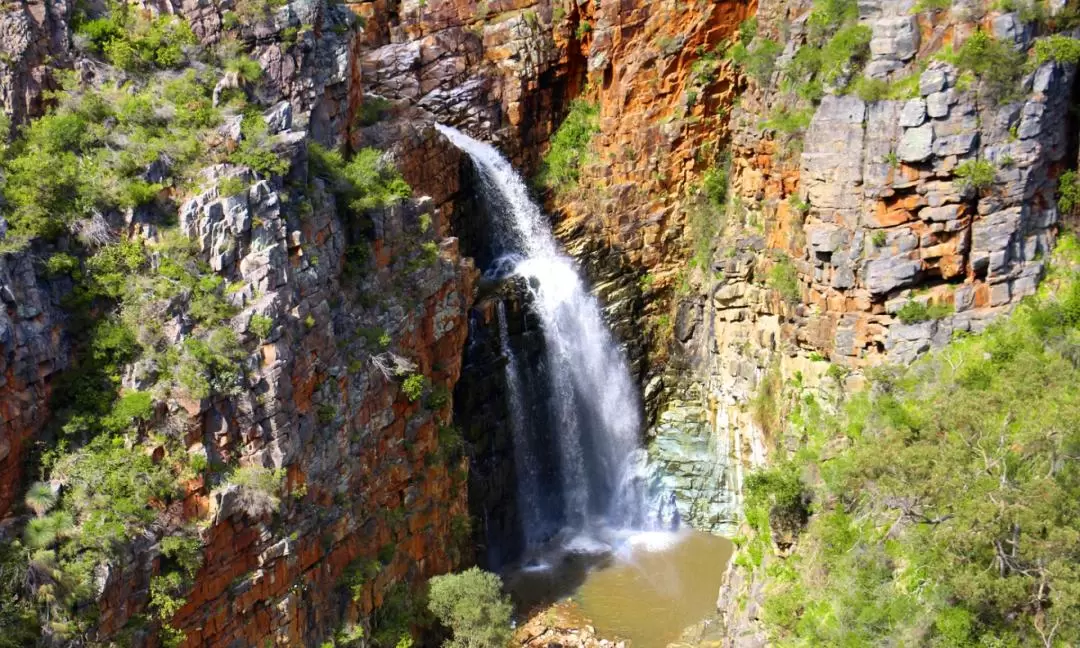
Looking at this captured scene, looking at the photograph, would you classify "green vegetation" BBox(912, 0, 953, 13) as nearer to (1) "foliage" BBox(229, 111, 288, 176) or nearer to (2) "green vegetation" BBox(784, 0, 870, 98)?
(2) "green vegetation" BBox(784, 0, 870, 98)

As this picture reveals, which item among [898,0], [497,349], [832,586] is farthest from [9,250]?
[898,0]

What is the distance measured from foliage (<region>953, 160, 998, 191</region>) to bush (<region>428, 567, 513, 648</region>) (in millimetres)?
17297

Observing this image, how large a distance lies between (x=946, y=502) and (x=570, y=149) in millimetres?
21255

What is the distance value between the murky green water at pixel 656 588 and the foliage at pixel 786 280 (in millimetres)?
9460

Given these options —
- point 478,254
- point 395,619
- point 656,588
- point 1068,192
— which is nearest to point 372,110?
point 478,254

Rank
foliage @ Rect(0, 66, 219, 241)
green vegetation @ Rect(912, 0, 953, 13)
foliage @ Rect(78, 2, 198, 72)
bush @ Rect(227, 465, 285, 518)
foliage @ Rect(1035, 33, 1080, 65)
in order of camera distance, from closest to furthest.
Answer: foliage @ Rect(0, 66, 219, 241) → bush @ Rect(227, 465, 285, 518) → foliage @ Rect(1035, 33, 1080, 65) → foliage @ Rect(78, 2, 198, 72) → green vegetation @ Rect(912, 0, 953, 13)

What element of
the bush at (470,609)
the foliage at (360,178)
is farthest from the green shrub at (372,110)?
the bush at (470,609)

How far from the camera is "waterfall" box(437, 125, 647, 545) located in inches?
1438

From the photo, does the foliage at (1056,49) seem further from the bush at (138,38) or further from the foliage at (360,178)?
the bush at (138,38)

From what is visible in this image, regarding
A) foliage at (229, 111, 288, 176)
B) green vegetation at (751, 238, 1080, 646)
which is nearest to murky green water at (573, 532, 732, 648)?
green vegetation at (751, 238, 1080, 646)

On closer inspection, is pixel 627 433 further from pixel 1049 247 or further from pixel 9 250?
pixel 9 250

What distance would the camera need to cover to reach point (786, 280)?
31094 mm

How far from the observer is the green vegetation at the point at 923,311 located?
2717 centimetres

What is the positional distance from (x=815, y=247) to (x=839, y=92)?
14.4ft
